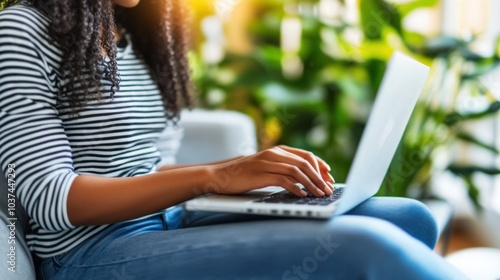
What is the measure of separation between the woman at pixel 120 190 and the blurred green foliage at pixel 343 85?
1.01 meters

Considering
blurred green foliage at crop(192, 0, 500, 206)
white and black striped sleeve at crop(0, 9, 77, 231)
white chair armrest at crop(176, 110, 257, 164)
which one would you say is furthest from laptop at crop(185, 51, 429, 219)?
blurred green foliage at crop(192, 0, 500, 206)

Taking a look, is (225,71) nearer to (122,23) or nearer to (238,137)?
(238,137)

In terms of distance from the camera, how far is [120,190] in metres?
0.95

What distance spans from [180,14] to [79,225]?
573 millimetres

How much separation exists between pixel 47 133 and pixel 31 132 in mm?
20

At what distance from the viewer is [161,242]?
919mm

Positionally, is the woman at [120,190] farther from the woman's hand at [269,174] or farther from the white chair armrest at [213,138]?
the white chair armrest at [213,138]

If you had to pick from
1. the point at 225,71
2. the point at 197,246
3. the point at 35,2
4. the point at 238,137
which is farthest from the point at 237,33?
the point at 197,246

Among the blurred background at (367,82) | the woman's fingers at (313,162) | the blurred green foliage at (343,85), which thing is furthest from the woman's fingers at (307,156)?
the blurred green foliage at (343,85)

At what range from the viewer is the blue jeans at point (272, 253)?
0.83 metres

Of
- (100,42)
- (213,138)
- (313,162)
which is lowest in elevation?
(213,138)

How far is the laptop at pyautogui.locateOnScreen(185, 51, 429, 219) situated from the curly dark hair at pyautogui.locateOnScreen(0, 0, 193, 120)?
25 centimetres

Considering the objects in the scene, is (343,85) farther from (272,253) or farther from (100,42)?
(272,253)

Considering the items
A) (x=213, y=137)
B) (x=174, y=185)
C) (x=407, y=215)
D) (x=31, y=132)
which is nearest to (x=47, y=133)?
(x=31, y=132)
